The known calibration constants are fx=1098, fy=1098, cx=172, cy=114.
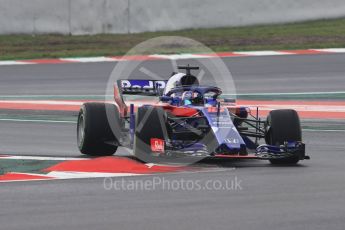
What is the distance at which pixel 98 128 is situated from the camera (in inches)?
497

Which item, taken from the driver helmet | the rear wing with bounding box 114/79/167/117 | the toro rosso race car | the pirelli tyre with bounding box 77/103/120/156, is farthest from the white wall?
the driver helmet

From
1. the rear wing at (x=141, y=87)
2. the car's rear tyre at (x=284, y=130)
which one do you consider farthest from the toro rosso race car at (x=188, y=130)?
the rear wing at (x=141, y=87)

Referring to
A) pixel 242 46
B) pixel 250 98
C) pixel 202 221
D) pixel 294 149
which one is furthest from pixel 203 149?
pixel 242 46

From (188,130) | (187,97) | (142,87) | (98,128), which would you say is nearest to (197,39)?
(142,87)

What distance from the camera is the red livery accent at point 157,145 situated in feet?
37.8

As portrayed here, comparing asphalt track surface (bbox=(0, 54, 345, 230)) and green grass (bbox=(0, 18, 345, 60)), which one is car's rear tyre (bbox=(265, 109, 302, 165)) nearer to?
asphalt track surface (bbox=(0, 54, 345, 230))

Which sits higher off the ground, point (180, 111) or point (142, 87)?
point (142, 87)

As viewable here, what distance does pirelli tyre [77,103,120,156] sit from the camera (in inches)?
496

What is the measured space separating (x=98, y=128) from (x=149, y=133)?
1.19 meters

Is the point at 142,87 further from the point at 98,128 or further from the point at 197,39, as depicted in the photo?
the point at 197,39

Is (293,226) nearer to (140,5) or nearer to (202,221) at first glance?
(202,221)

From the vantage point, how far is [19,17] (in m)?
25.2

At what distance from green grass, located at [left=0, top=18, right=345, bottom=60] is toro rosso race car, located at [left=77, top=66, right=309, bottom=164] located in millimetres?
11394

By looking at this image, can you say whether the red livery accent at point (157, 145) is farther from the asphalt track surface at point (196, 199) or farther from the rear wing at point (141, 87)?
the rear wing at point (141, 87)
